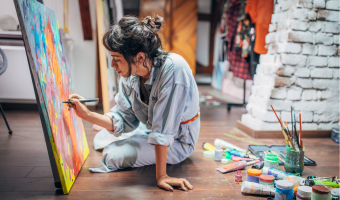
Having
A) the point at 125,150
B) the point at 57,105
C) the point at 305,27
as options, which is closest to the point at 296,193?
the point at 125,150

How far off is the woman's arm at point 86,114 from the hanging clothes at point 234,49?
2.24 m

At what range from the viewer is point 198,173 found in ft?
4.45

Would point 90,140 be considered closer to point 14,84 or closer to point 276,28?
point 14,84

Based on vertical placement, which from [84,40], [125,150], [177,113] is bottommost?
[125,150]

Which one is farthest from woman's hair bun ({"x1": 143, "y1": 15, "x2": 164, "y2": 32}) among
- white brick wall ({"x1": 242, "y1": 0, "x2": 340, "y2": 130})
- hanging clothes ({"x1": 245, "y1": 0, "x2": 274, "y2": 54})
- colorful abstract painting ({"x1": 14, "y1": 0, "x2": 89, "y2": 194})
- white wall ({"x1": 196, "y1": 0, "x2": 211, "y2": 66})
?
white wall ({"x1": 196, "y1": 0, "x2": 211, "y2": 66})

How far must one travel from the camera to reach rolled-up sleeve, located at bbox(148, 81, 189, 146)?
1113 millimetres

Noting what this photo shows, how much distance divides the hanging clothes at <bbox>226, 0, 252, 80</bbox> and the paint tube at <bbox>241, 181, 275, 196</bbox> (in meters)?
2.22

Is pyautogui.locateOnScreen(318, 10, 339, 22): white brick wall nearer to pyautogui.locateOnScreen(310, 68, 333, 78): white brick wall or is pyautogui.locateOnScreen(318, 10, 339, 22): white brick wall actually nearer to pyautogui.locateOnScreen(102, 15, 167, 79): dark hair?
pyautogui.locateOnScreen(310, 68, 333, 78): white brick wall

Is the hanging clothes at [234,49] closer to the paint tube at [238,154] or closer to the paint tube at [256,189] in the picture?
the paint tube at [238,154]

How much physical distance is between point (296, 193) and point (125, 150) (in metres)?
0.79

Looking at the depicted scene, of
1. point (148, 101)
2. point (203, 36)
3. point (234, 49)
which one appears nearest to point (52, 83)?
point (148, 101)

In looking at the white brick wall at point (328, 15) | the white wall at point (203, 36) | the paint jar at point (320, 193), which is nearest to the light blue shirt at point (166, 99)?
the paint jar at point (320, 193)

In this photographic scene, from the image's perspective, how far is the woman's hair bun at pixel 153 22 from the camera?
3.68 feet

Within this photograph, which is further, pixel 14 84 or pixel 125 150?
pixel 14 84
